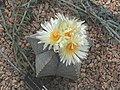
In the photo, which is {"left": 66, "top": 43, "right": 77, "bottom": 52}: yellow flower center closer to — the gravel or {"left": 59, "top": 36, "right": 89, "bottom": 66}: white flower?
{"left": 59, "top": 36, "right": 89, "bottom": 66}: white flower

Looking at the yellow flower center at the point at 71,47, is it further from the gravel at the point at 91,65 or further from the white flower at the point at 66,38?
the gravel at the point at 91,65

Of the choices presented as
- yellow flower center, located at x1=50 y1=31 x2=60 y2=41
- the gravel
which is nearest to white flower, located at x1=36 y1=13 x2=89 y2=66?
yellow flower center, located at x1=50 y1=31 x2=60 y2=41

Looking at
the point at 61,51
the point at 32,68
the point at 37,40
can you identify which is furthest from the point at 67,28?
the point at 32,68

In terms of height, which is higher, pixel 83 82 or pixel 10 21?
pixel 10 21

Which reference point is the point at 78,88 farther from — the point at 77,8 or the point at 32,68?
the point at 77,8

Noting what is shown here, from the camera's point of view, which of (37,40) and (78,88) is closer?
(37,40)

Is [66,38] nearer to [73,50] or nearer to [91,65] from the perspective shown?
[73,50]

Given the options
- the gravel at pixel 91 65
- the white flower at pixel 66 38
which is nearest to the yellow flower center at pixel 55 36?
the white flower at pixel 66 38
